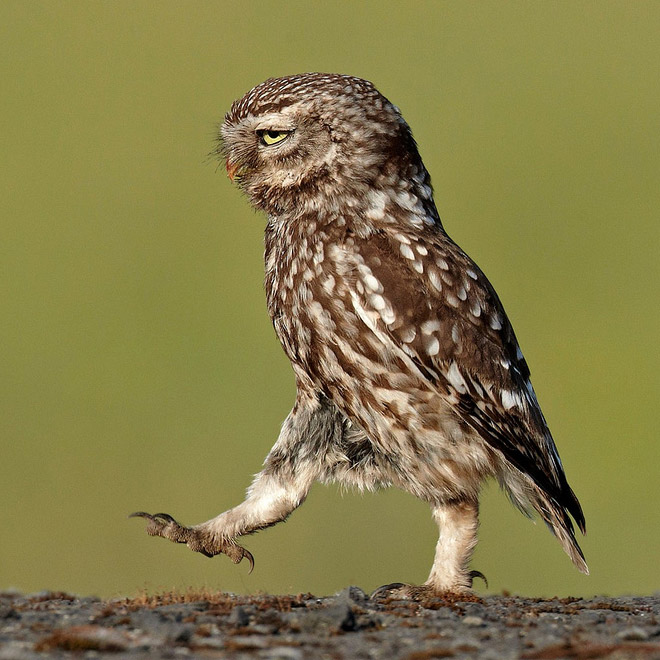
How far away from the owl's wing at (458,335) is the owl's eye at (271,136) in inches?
35.6

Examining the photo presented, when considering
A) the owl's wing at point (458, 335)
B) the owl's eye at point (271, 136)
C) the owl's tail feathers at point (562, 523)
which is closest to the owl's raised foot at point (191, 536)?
the owl's wing at point (458, 335)

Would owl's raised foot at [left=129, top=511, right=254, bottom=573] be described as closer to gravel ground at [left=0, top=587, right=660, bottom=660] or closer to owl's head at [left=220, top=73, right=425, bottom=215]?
gravel ground at [left=0, top=587, right=660, bottom=660]

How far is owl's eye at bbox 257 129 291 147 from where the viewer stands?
7.12m

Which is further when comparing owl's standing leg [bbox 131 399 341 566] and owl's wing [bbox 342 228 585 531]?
owl's standing leg [bbox 131 399 341 566]

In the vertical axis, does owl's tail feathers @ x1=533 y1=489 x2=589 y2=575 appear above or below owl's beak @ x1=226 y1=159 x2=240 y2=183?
below

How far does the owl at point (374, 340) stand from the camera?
651 centimetres

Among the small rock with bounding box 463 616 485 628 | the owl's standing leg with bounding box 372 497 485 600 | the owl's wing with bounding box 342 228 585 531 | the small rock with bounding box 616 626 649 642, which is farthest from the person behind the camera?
the owl's standing leg with bounding box 372 497 485 600

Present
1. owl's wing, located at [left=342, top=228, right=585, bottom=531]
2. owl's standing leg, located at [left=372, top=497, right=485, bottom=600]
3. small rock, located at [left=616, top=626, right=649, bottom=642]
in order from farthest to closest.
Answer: owl's standing leg, located at [left=372, top=497, right=485, bottom=600] → owl's wing, located at [left=342, top=228, right=585, bottom=531] → small rock, located at [left=616, top=626, right=649, bottom=642]

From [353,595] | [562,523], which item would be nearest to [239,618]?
[353,595]

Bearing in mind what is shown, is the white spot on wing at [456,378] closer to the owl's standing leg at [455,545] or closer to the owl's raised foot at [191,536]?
the owl's standing leg at [455,545]

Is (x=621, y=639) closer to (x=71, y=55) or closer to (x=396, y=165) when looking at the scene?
(x=396, y=165)

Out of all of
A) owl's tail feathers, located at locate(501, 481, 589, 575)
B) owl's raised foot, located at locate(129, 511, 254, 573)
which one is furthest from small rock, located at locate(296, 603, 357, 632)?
owl's tail feathers, located at locate(501, 481, 589, 575)

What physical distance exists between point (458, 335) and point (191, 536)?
201cm

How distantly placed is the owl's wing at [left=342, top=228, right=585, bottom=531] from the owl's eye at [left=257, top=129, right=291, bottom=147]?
90cm
